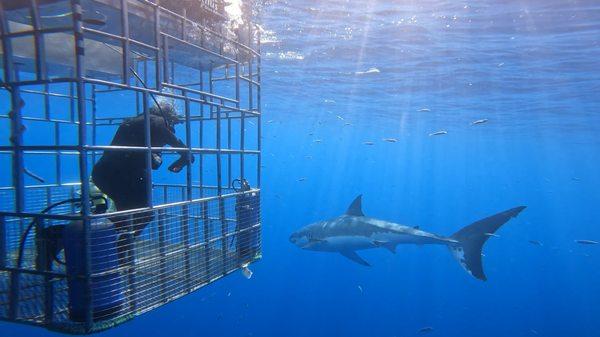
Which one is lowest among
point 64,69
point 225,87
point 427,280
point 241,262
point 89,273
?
point 427,280

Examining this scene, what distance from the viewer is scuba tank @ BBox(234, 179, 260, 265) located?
613cm

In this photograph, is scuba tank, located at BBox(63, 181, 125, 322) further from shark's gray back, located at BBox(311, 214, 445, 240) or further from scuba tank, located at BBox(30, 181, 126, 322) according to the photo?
shark's gray back, located at BBox(311, 214, 445, 240)

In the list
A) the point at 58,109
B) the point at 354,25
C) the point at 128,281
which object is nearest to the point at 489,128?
the point at 354,25

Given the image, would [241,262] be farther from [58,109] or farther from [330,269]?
[330,269]

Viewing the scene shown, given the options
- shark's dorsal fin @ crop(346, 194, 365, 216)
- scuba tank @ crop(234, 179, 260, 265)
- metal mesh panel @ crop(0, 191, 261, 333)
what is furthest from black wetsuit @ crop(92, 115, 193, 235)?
shark's dorsal fin @ crop(346, 194, 365, 216)

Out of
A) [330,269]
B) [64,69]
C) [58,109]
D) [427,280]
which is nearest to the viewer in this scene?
[64,69]

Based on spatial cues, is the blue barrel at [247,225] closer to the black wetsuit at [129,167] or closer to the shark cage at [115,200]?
the shark cage at [115,200]

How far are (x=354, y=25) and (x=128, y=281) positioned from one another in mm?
12384

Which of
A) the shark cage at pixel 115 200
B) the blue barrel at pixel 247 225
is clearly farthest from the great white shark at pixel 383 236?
the shark cage at pixel 115 200

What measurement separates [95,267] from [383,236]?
29.5 ft

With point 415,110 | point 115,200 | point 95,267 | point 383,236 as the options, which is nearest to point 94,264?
point 95,267

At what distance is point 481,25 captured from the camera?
13.9 meters

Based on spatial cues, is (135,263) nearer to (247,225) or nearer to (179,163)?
(179,163)

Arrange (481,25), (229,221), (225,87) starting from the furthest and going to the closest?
(225,87) < (481,25) < (229,221)
